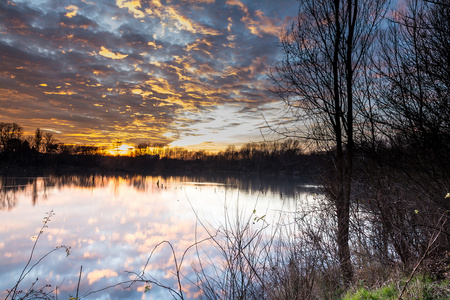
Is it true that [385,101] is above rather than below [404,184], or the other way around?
above

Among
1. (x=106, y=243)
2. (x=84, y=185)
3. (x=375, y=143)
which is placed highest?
(x=375, y=143)

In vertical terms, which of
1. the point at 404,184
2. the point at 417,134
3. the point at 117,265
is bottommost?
the point at 117,265

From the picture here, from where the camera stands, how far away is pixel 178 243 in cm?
1377

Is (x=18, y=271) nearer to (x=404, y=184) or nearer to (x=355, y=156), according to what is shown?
(x=355, y=156)

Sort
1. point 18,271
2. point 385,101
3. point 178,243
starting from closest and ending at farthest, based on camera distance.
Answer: point 385,101 → point 18,271 → point 178,243

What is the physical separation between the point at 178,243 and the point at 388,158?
10841 mm

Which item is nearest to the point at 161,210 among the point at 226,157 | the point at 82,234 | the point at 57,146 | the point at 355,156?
the point at 82,234

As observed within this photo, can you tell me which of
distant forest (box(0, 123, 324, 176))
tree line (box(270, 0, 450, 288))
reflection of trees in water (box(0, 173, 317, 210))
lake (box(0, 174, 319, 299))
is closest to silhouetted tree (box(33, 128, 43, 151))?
distant forest (box(0, 123, 324, 176))

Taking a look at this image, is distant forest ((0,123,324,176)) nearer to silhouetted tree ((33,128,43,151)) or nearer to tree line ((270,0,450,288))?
silhouetted tree ((33,128,43,151))

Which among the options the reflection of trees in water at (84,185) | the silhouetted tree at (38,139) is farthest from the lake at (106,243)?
the silhouetted tree at (38,139)

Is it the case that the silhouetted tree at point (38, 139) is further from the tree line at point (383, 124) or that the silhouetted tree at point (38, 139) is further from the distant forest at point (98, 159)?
the tree line at point (383, 124)

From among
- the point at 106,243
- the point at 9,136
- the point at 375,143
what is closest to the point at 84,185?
the point at 106,243

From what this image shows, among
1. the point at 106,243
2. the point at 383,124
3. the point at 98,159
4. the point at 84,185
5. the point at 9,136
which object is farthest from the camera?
the point at 98,159

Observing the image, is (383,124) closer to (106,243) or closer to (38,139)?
(106,243)
